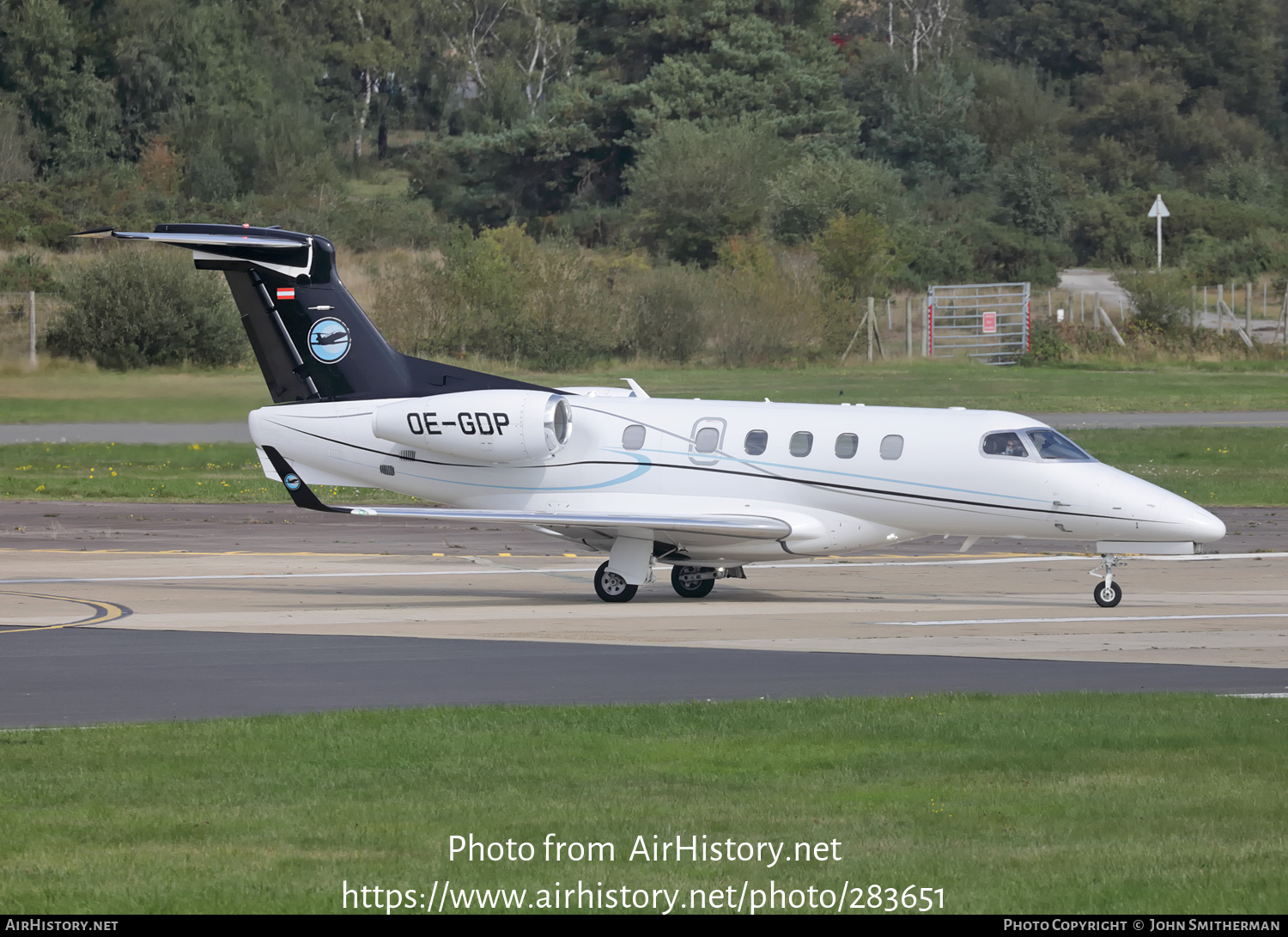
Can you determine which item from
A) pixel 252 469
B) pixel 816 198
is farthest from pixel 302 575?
pixel 816 198

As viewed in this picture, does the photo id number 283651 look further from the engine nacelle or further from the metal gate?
the metal gate

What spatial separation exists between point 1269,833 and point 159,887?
6410 millimetres

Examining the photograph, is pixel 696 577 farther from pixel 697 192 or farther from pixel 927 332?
pixel 697 192

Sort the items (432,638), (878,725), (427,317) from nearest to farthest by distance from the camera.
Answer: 1. (878,725)
2. (432,638)
3. (427,317)

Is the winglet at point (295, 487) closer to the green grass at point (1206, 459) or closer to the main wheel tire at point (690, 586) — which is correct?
the main wheel tire at point (690, 586)

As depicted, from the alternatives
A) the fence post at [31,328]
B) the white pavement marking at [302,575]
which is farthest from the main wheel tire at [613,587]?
the fence post at [31,328]

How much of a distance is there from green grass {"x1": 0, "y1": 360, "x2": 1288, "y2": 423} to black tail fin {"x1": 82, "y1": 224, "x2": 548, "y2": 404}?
5270 millimetres

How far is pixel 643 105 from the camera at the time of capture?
89.4 meters

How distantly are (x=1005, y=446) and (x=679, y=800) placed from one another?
12.0 m

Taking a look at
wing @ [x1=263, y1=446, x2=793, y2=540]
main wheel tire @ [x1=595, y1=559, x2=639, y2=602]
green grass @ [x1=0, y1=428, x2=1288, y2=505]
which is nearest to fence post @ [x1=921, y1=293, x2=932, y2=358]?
green grass @ [x1=0, y1=428, x2=1288, y2=505]

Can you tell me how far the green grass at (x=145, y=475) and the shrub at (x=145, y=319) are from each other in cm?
279

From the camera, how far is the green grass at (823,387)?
31.0 meters
